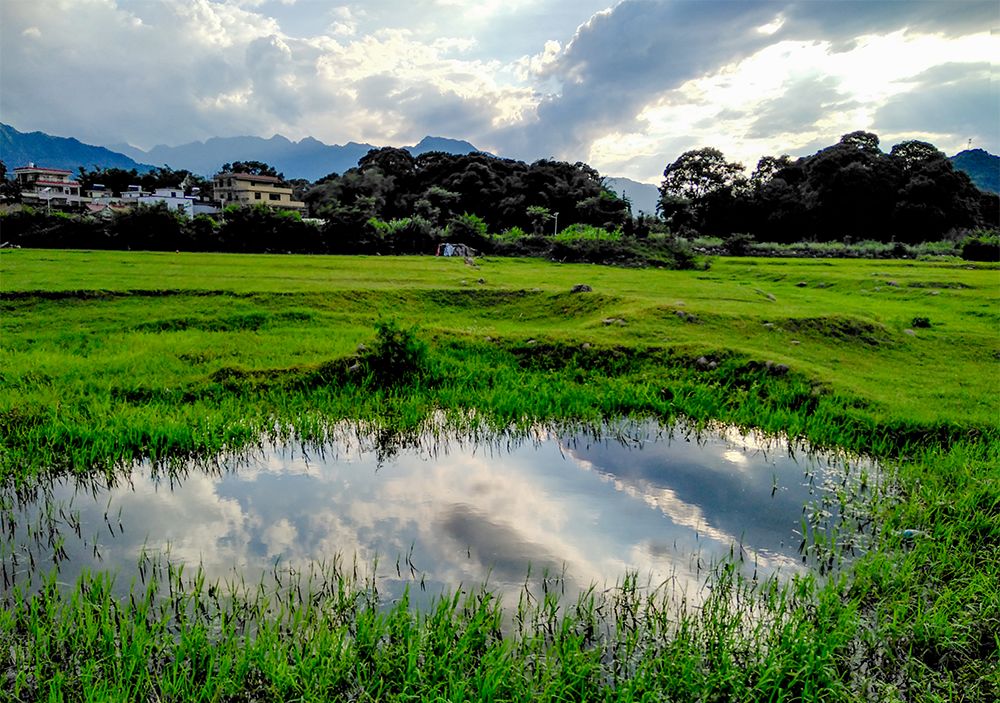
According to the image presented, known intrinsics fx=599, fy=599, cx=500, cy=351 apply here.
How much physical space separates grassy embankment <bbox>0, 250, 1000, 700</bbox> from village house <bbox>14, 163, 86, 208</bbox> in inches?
2280

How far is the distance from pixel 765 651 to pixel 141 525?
603 cm

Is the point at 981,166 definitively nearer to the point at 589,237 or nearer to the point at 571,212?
the point at 571,212

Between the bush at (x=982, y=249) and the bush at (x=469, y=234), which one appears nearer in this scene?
the bush at (x=982, y=249)

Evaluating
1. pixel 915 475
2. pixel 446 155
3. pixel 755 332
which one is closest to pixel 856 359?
pixel 755 332

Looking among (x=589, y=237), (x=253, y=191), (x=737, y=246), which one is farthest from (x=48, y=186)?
(x=737, y=246)

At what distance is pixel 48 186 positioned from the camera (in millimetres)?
76938

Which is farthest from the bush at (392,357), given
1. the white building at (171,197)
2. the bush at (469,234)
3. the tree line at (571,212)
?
the white building at (171,197)

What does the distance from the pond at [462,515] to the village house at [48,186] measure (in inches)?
2959

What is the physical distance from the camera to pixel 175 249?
102 feet

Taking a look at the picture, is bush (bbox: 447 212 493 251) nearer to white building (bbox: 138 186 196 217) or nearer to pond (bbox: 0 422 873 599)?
pond (bbox: 0 422 873 599)

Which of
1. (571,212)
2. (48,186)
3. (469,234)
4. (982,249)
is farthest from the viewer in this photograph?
(48,186)

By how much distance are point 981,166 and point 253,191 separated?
11162cm

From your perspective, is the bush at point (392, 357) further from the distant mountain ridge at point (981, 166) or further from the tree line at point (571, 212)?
the distant mountain ridge at point (981, 166)

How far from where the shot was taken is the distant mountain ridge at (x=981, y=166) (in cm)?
9156
